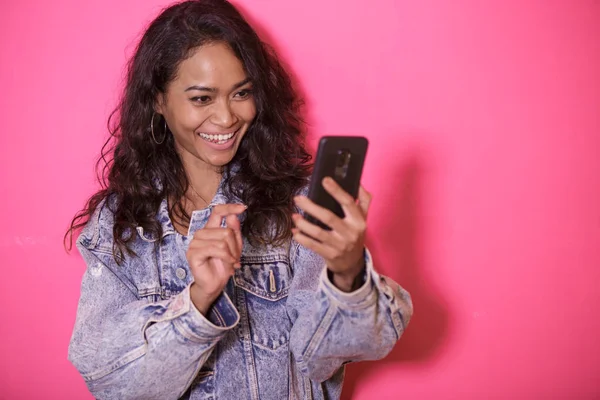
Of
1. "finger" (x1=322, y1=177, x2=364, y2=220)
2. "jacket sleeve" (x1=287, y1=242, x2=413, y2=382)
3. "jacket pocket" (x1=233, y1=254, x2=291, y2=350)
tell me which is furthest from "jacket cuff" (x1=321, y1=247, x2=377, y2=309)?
"jacket pocket" (x1=233, y1=254, x2=291, y2=350)

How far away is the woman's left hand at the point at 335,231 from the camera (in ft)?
3.01

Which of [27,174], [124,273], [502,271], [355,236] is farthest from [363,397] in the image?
[27,174]

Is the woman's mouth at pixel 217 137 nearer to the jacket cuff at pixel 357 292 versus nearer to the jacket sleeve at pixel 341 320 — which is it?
the jacket sleeve at pixel 341 320

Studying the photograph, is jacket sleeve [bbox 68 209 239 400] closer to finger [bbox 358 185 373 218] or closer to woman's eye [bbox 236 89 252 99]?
finger [bbox 358 185 373 218]

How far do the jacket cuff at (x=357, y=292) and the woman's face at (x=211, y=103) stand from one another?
44 centimetres

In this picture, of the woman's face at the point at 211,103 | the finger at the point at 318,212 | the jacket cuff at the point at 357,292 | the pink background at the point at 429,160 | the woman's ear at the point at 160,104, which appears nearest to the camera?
the finger at the point at 318,212

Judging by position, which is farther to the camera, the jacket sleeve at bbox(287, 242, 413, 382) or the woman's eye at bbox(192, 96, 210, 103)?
the woman's eye at bbox(192, 96, 210, 103)

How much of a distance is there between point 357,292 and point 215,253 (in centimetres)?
24

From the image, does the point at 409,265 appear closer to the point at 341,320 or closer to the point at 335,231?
the point at 341,320

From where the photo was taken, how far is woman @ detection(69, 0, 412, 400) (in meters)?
1.09

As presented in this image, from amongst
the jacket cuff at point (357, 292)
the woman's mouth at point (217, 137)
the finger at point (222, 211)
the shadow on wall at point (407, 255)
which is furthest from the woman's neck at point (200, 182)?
the jacket cuff at point (357, 292)

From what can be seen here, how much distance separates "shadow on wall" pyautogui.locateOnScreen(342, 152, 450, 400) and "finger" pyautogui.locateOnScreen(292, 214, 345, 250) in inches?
25.6

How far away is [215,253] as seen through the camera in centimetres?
103

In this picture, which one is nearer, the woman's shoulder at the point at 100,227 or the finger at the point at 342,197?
the finger at the point at 342,197
